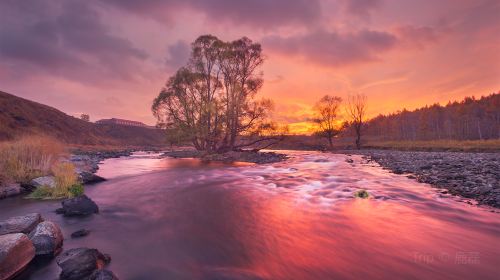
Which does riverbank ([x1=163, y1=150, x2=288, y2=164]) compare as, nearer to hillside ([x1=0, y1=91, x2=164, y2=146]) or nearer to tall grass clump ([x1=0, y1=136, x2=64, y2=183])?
tall grass clump ([x1=0, y1=136, x2=64, y2=183])

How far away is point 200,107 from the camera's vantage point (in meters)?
40.4

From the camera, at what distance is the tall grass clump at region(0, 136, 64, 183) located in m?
12.8

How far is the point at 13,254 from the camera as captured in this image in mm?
4617

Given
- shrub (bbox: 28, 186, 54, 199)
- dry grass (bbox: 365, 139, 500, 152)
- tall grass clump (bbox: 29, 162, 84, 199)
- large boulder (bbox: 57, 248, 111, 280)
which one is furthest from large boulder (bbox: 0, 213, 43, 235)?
dry grass (bbox: 365, 139, 500, 152)

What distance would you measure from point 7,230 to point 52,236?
1292 millimetres

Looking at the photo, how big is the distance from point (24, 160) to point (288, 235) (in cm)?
1575

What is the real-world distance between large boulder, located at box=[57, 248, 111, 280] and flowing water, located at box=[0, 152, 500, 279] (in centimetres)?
40

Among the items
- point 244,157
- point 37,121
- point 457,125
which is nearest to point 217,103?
point 244,157

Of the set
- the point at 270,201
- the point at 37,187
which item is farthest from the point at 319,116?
the point at 37,187

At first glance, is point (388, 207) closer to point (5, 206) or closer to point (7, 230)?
point (7, 230)

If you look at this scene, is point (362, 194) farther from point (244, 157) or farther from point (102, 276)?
point (244, 157)

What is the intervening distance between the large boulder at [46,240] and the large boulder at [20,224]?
69 cm

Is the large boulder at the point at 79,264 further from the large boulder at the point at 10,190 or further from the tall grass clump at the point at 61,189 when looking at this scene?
the large boulder at the point at 10,190

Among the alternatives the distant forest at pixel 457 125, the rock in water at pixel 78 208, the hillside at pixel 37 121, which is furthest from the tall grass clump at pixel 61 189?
the distant forest at pixel 457 125
